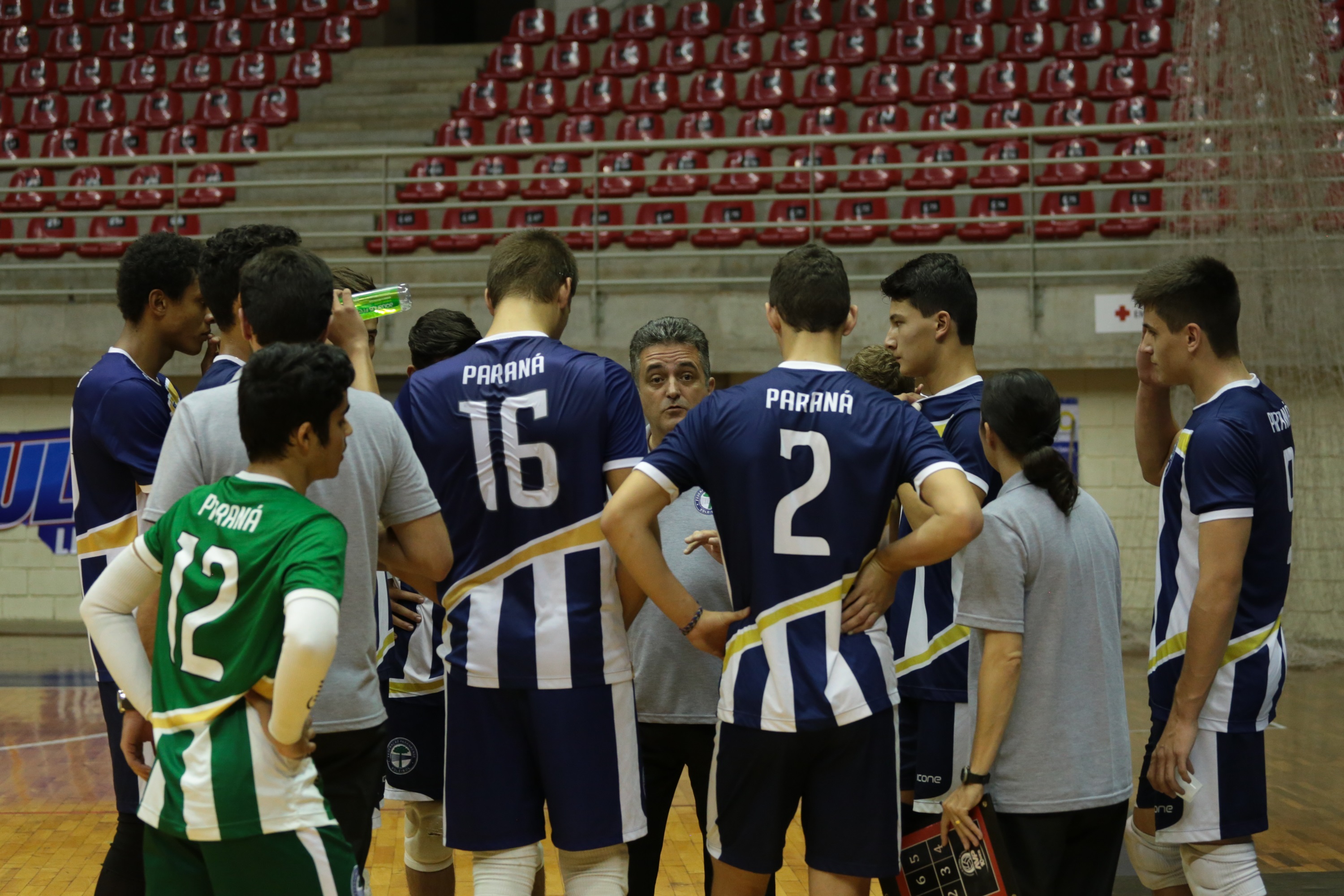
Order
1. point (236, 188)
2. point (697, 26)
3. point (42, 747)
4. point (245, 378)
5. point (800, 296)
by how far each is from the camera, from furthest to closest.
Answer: point (697, 26) → point (236, 188) → point (42, 747) → point (800, 296) → point (245, 378)

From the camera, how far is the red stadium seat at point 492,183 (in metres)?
12.8

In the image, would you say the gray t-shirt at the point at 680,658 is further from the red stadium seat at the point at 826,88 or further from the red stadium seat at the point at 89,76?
the red stadium seat at the point at 89,76

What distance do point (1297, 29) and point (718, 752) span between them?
6.62 metres

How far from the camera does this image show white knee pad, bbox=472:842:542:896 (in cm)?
287

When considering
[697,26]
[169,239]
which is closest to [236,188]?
[697,26]

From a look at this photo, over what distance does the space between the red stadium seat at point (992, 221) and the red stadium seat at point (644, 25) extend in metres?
5.04

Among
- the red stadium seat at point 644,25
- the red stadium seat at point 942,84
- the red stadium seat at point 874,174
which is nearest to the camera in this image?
the red stadium seat at point 874,174

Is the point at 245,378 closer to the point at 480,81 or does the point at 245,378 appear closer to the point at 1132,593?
the point at 1132,593

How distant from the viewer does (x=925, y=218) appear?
11.2 m

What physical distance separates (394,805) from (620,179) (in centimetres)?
829

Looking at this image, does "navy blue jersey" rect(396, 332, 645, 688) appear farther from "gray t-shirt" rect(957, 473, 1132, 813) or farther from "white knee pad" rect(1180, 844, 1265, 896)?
"white knee pad" rect(1180, 844, 1265, 896)

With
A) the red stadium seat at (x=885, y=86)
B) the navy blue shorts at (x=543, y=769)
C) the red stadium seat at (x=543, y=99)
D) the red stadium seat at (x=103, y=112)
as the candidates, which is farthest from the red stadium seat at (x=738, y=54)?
the navy blue shorts at (x=543, y=769)

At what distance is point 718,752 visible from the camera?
109 inches

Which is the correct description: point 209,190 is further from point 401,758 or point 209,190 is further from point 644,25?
point 401,758
